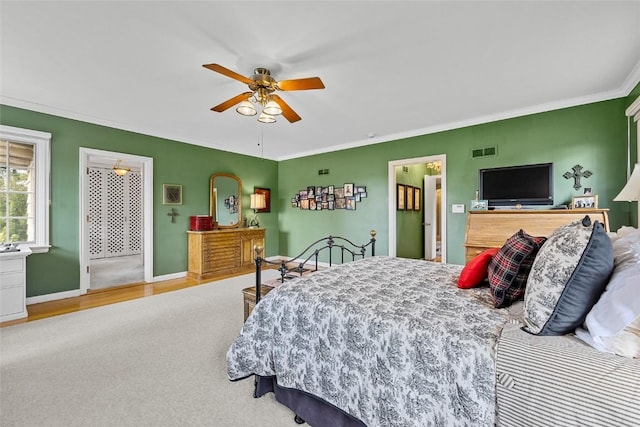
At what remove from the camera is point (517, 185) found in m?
3.80

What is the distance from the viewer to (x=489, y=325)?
4.03 ft

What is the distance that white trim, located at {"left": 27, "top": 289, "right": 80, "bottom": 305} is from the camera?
360 centimetres

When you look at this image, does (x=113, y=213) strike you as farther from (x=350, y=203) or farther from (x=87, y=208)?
(x=350, y=203)

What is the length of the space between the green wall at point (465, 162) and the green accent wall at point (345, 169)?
0.01m

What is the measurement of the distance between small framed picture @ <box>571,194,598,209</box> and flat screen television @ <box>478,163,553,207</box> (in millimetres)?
265

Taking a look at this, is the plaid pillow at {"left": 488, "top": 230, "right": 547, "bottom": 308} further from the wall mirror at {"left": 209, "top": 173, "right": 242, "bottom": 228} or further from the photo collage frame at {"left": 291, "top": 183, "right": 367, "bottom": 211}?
the wall mirror at {"left": 209, "top": 173, "right": 242, "bottom": 228}

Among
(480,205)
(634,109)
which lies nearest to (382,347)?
(480,205)

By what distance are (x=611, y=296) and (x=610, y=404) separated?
1.27 feet

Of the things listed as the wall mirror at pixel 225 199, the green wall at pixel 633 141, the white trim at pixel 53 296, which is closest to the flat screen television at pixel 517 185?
the green wall at pixel 633 141

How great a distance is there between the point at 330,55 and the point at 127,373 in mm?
2991

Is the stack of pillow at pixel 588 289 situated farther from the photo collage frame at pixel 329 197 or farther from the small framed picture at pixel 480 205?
the photo collage frame at pixel 329 197

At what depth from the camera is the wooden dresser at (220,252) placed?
5.03 m

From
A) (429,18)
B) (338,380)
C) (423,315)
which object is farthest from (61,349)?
(429,18)

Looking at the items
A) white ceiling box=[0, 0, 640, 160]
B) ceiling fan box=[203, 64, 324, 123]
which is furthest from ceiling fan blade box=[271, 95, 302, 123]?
white ceiling box=[0, 0, 640, 160]
